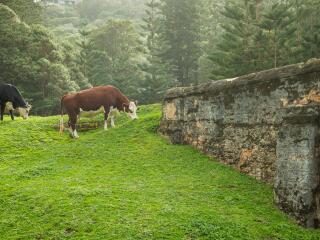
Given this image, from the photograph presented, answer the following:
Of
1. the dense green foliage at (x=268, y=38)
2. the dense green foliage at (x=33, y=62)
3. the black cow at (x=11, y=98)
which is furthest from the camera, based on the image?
the dense green foliage at (x=33, y=62)

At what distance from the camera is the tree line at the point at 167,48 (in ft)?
104

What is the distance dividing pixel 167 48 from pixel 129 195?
41768 millimetres

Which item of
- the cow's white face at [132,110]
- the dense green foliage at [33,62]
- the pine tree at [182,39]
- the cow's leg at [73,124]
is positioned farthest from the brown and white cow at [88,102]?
the pine tree at [182,39]

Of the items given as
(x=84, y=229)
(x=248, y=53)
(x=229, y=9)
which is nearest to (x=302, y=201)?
(x=84, y=229)

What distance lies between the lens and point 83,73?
48375 mm

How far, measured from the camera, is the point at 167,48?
49656 millimetres

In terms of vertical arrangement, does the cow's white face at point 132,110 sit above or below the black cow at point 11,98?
below

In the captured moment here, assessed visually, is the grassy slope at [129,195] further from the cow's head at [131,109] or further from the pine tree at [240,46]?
the pine tree at [240,46]

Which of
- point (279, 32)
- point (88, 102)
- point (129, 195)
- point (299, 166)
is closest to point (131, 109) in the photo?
point (88, 102)

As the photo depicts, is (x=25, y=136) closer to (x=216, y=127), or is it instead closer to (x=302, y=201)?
(x=216, y=127)

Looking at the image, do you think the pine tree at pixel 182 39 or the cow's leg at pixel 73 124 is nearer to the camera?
the cow's leg at pixel 73 124

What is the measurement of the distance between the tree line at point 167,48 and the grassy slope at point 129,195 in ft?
65.7

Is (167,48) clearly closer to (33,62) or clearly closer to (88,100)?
(33,62)

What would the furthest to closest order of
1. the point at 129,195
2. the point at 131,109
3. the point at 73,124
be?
the point at 131,109 → the point at 73,124 → the point at 129,195
